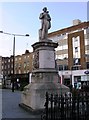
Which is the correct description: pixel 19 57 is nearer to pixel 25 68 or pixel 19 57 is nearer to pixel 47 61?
pixel 25 68

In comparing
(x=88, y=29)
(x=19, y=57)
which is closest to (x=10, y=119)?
(x=88, y=29)

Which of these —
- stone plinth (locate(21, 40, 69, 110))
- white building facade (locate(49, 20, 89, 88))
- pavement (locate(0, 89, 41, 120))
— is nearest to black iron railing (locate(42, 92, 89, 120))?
pavement (locate(0, 89, 41, 120))

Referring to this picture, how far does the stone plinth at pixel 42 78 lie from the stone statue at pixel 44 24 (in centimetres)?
Answer: 58

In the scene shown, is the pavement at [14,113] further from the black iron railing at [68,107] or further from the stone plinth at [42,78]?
the black iron railing at [68,107]

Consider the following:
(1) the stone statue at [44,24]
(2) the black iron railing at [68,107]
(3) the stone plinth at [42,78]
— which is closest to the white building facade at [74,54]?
(1) the stone statue at [44,24]

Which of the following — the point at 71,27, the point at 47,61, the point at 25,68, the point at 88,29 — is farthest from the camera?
the point at 25,68

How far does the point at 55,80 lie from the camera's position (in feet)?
43.8

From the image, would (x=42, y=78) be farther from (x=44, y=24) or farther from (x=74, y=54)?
(x=74, y=54)

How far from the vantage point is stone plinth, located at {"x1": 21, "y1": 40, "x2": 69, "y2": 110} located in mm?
12133

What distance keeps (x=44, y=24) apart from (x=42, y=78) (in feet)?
10.1

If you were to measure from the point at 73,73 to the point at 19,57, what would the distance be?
39.7 metres

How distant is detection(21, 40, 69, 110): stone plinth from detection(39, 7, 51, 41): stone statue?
584 mm

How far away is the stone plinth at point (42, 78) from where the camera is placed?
12.1 m

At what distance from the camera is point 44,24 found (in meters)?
14.2
